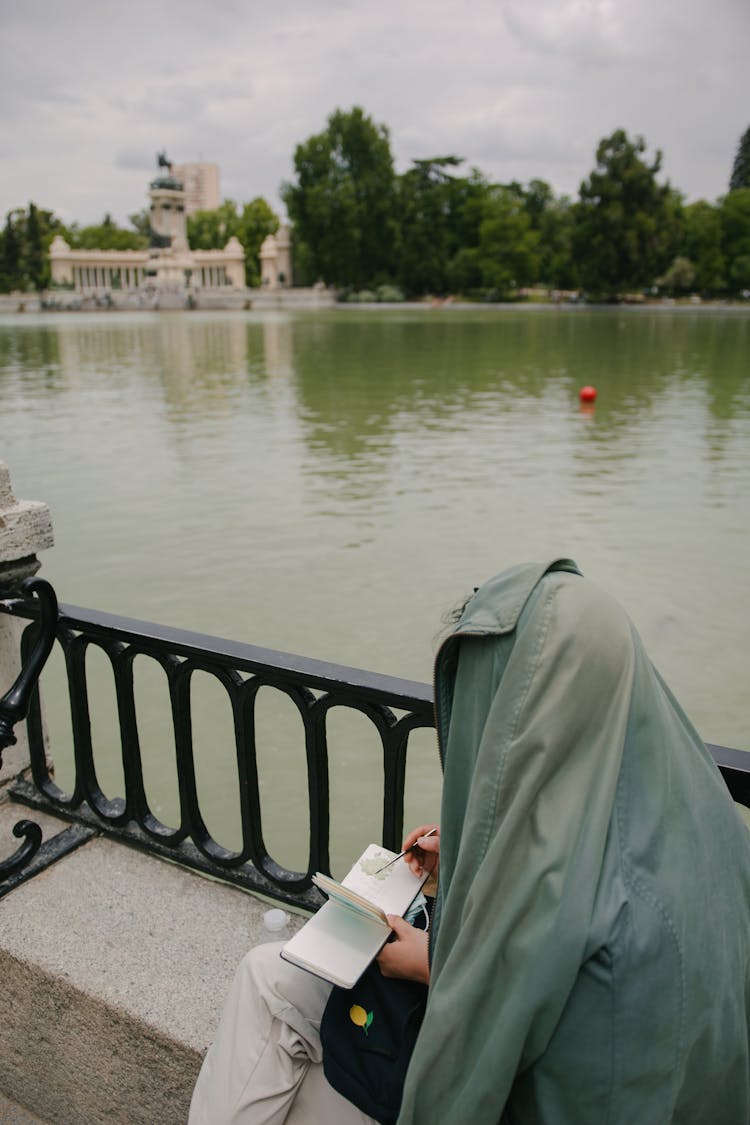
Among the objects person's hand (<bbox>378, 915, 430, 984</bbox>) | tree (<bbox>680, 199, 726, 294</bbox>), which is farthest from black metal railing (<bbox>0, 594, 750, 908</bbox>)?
tree (<bbox>680, 199, 726, 294</bbox>)

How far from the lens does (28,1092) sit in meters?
2.39

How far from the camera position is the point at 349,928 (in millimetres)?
1646

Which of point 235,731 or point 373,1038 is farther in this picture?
point 235,731

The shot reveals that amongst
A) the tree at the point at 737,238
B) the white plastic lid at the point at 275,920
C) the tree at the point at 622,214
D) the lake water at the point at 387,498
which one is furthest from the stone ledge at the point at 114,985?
the tree at the point at 737,238

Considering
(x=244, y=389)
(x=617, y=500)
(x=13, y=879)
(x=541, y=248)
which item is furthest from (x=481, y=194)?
(x=13, y=879)

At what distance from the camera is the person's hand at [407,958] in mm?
1532

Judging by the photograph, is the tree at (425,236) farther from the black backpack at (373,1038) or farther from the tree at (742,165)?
the black backpack at (373,1038)

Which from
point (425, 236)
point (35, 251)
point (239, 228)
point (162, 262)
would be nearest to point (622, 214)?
point (425, 236)

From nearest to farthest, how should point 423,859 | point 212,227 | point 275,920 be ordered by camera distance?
point 423,859 < point 275,920 < point 212,227

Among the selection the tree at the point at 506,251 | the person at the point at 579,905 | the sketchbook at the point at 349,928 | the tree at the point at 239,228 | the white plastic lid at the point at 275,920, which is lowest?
the white plastic lid at the point at 275,920

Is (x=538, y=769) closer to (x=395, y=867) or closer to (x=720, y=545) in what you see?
(x=395, y=867)

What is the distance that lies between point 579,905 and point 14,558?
2.14 meters

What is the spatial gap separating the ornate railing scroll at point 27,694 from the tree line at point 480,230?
70101 mm

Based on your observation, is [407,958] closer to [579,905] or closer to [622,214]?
[579,905]
